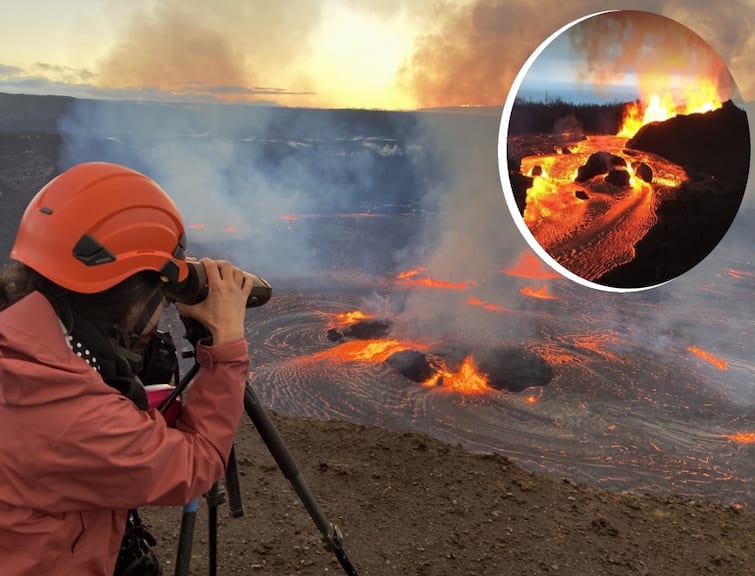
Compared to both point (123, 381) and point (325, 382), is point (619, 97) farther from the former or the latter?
point (325, 382)

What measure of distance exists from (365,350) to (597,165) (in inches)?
347

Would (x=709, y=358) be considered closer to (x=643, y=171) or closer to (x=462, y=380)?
(x=462, y=380)

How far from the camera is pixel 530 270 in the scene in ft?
63.1

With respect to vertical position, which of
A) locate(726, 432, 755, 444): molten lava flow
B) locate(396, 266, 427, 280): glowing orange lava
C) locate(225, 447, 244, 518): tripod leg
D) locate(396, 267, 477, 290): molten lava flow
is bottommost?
locate(726, 432, 755, 444): molten lava flow

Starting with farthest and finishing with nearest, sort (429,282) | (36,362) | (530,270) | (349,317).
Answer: (530,270)
(429,282)
(349,317)
(36,362)

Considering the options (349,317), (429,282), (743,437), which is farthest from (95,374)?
(429,282)

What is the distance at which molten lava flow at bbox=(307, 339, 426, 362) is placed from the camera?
11.2 m

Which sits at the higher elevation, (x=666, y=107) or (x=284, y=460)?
(x=666, y=107)

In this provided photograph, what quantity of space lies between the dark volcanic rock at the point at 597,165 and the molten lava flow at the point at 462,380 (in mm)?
7146

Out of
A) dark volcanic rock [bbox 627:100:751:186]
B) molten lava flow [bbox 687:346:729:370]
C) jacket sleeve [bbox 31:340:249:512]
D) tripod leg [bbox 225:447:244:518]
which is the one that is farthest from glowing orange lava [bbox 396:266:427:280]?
jacket sleeve [bbox 31:340:249:512]

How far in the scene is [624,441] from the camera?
344 inches

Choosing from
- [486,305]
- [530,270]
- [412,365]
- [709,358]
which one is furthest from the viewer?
[530,270]

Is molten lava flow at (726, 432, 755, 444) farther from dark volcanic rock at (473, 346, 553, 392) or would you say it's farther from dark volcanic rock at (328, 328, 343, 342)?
dark volcanic rock at (328, 328, 343, 342)

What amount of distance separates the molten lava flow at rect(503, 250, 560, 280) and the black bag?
17435 mm
